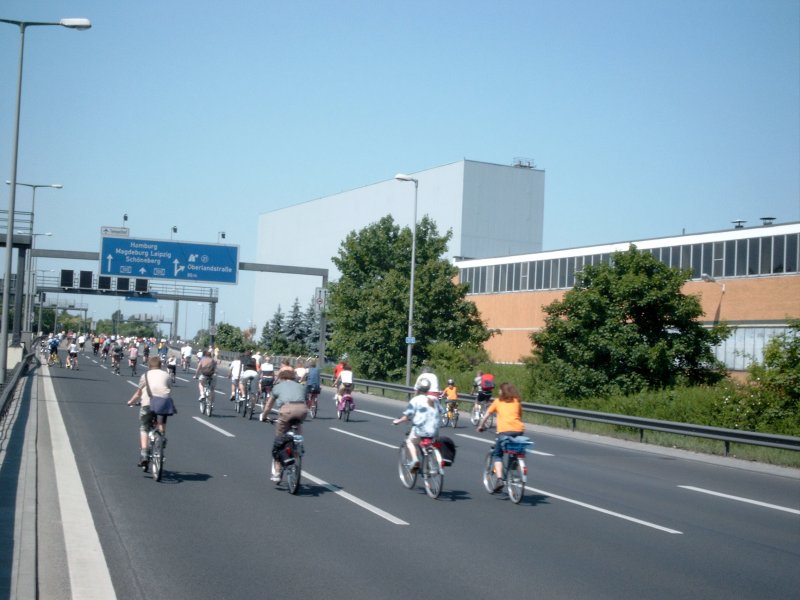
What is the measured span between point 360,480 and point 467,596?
715 cm

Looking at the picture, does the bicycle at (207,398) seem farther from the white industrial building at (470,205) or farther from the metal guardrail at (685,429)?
the white industrial building at (470,205)

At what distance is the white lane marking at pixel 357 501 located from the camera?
11.2 metres

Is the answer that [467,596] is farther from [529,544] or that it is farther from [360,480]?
[360,480]

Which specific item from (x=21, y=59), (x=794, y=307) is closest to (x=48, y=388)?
(x=21, y=59)

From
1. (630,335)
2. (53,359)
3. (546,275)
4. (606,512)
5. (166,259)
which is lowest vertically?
(606,512)

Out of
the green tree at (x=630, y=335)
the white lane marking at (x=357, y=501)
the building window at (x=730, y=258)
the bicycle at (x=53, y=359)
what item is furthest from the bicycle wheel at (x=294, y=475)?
the building window at (x=730, y=258)

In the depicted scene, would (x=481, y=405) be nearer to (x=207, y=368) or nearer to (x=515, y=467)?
(x=207, y=368)

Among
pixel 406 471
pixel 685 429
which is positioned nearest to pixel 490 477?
pixel 406 471

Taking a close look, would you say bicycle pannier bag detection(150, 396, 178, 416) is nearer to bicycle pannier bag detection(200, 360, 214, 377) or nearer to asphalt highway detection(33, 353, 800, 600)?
asphalt highway detection(33, 353, 800, 600)

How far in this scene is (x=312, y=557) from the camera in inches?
346

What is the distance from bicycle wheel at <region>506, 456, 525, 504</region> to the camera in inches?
512

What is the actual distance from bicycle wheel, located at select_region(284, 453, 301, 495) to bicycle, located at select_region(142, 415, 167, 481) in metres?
1.86

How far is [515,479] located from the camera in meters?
13.1

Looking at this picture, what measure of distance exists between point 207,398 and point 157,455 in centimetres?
1353
